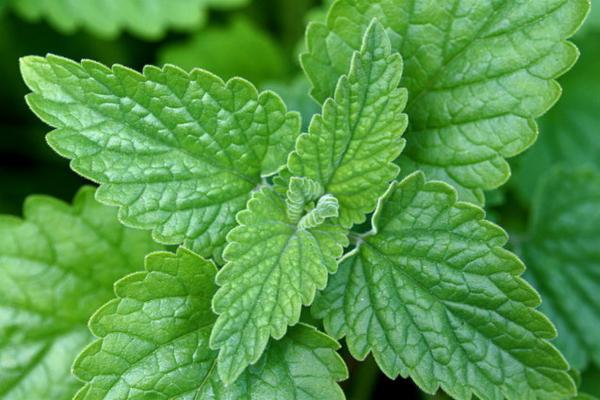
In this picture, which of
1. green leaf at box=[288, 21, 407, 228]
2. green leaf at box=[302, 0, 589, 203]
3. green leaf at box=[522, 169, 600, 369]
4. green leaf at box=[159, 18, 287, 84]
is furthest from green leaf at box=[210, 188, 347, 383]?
green leaf at box=[159, 18, 287, 84]

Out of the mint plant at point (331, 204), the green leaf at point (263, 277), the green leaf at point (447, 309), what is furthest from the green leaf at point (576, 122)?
the green leaf at point (263, 277)

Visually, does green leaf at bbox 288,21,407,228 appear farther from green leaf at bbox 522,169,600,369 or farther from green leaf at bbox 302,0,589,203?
green leaf at bbox 522,169,600,369

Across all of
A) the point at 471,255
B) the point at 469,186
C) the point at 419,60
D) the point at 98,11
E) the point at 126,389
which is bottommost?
the point at 126,389

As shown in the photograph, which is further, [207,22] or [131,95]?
[207,22]

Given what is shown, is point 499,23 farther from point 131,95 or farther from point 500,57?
point 131,95

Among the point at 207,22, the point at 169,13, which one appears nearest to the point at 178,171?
the point at 169,13

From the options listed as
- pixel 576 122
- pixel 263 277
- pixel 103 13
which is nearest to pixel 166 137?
pixel 263 277
